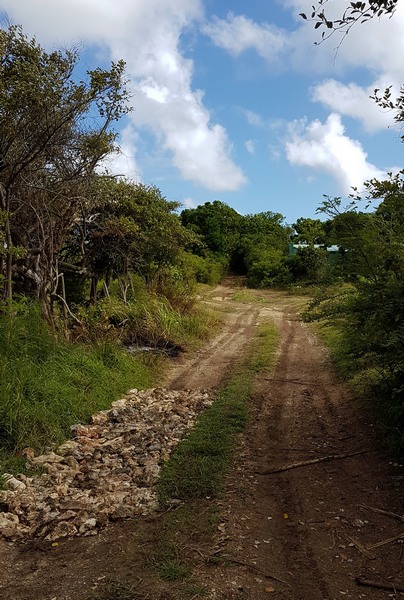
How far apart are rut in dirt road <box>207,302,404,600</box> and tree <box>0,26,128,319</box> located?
459cm

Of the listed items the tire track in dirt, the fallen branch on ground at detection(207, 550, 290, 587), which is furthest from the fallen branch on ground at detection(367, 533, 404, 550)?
the tire track in dirt

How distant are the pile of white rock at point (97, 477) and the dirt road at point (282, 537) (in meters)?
0.24

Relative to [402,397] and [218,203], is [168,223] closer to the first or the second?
[402,397]

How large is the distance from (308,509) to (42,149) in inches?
253

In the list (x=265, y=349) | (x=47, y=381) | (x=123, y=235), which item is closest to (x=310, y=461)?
(x=47, y=381)

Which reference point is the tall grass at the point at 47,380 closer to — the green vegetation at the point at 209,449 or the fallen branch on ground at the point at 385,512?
the green vegetation at the point at 209,449

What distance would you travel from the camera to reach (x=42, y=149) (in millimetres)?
7938

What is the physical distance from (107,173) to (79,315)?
327 cm

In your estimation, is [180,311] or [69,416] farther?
[180,311]

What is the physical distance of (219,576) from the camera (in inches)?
135

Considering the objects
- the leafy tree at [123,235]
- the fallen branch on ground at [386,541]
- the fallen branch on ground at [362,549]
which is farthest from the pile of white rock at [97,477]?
the leafy tree at [123,235]

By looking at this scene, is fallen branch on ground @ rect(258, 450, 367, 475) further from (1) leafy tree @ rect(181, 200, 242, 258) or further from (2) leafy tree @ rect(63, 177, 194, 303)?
(1) leafy tree @ rect(181, 200, 242, 258)

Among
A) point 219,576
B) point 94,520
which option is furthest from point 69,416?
point 219,576

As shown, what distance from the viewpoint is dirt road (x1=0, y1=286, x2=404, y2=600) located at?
3.38 m
